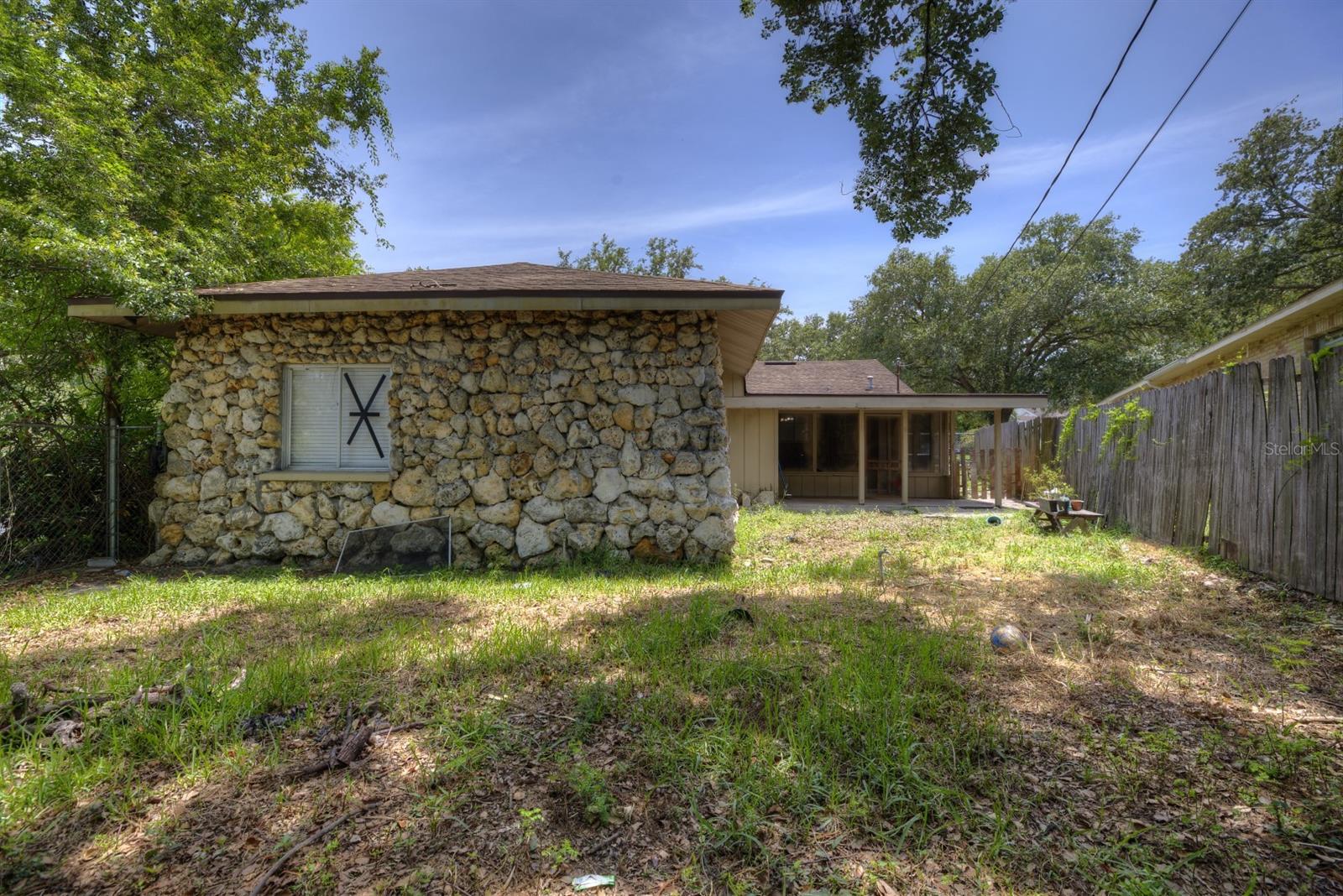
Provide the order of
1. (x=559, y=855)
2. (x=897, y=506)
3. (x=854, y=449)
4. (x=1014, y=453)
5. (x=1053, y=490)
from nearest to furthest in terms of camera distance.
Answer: (x=559, y=855) < (x=1053, y=490) < (x=897, y=506) < (x=854, y=449) < (x=1014, y=453)

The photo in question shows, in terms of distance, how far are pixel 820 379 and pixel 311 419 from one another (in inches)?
476

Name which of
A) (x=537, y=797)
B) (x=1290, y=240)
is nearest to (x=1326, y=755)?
(x=537, y=797)

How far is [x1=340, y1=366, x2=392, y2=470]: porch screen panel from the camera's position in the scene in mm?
6496

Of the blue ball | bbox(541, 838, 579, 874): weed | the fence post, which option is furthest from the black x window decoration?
the blue ball

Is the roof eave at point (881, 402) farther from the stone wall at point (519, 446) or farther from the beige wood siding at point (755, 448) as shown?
the stone wall at point (519, 446)

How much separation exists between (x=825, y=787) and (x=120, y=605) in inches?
218

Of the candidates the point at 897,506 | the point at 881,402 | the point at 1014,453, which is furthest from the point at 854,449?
the point at 1014,453

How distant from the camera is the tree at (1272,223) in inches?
546

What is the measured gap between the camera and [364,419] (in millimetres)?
6527

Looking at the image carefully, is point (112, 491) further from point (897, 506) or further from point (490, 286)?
point (897, 506)

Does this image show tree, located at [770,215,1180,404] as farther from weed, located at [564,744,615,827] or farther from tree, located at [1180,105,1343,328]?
weed, located at [564,744,615,827]

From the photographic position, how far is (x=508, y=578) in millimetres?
5648

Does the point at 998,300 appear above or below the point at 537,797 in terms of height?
above

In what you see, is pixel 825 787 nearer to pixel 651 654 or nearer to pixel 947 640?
pixel 651 654
